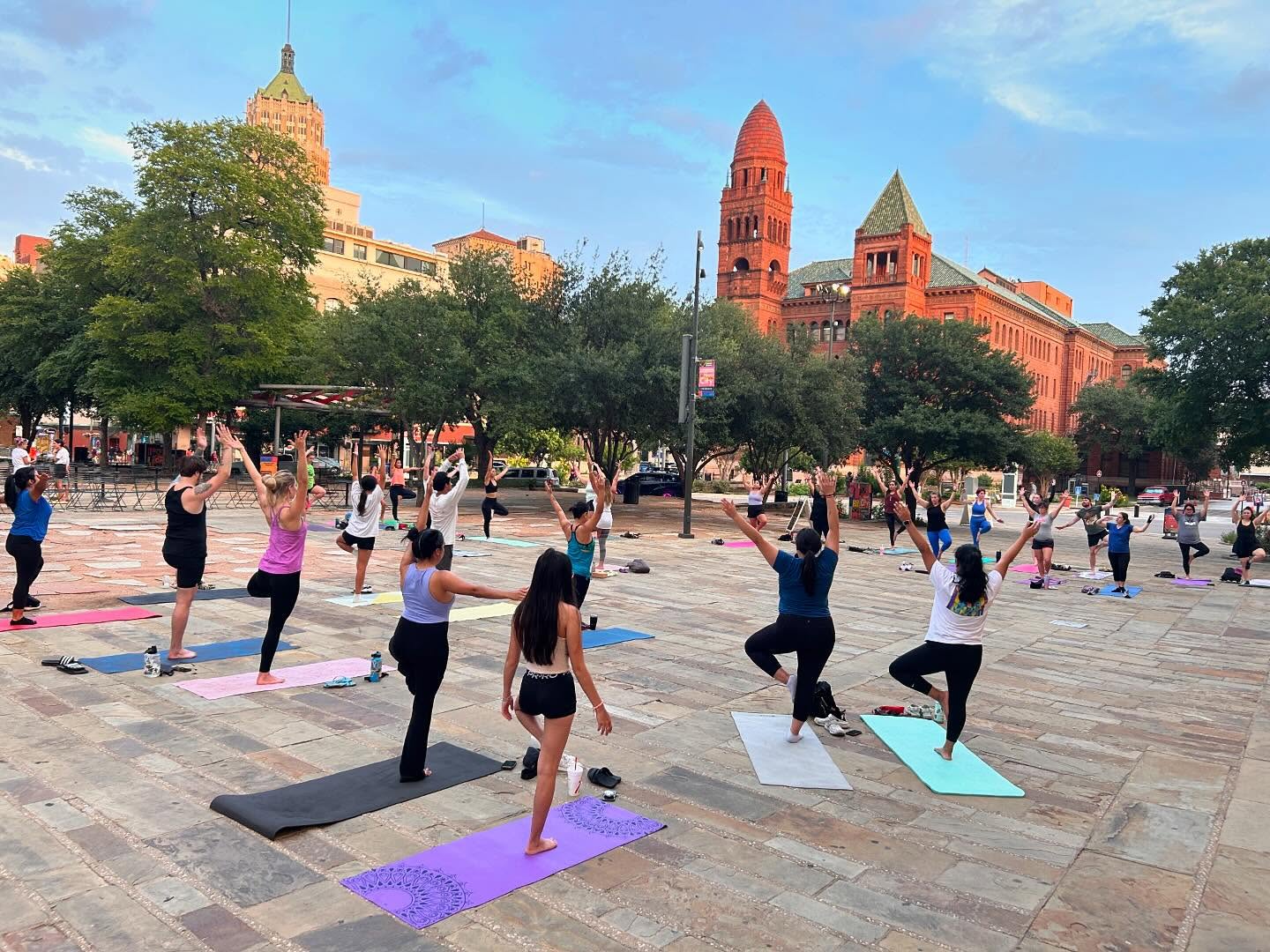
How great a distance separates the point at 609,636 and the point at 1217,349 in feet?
87.9

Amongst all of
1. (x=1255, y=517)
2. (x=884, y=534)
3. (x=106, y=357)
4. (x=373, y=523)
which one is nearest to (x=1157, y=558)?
(x=1255, y=517)

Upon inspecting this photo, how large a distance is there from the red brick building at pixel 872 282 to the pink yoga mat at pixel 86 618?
2719 inches

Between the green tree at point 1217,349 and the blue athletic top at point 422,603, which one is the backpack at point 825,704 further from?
the green tree at point 1217,349

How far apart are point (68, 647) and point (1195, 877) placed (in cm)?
972

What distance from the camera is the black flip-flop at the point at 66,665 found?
25.5 feet

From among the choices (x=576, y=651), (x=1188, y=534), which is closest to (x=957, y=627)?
(x=576, y=651)

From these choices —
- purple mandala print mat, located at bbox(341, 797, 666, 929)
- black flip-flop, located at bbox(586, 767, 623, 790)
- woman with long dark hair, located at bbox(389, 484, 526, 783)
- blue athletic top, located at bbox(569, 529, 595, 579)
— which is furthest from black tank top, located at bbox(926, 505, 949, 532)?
woman with long dark hair, located at bbox(389, 484, 526, 783)

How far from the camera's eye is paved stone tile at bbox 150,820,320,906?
4.22 meters

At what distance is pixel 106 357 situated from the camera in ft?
Answer: 114

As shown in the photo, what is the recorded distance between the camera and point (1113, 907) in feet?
14.4

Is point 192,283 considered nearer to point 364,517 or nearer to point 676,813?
point 364,517

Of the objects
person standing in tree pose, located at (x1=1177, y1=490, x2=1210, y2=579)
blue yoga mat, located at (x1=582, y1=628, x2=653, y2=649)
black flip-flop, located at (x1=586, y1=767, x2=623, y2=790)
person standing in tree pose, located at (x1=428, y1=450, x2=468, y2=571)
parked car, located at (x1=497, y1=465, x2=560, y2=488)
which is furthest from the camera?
parked car, located at (x1=497, y1=465, x2=560, y2=488)

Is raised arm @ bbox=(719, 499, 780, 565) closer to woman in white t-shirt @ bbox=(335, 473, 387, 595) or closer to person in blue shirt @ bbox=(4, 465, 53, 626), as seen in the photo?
woman in white t-shirt @ bbox=(335, 473, 387, 595)

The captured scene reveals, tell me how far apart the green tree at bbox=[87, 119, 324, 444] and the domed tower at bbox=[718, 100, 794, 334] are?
189 ft
